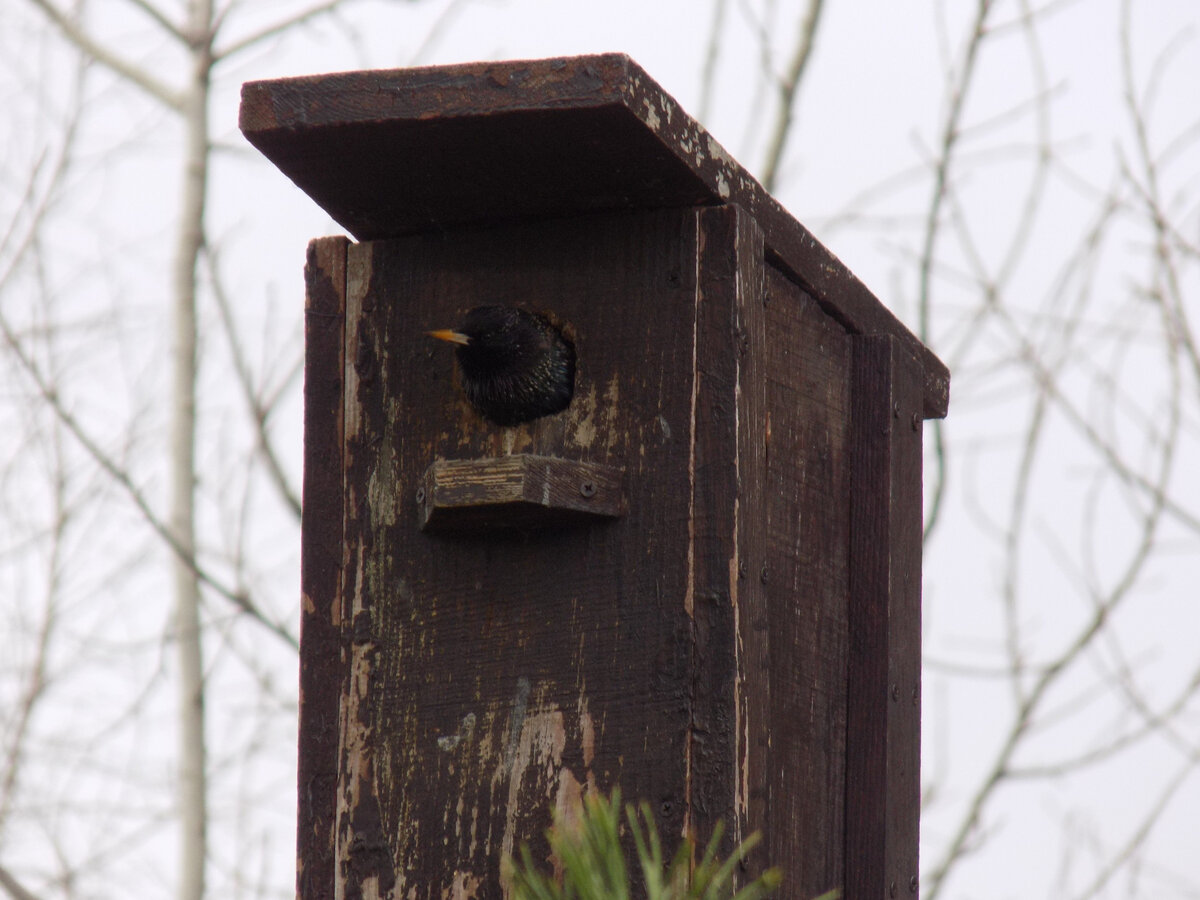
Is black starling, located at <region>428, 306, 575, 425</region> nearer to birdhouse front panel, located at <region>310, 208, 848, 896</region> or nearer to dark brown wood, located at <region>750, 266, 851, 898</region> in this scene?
birdhouse front panel, located at <region>310, 208, 848, 896</region>

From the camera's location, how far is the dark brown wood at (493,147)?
214 centimetres

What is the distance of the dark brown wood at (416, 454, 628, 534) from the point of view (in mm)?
2188

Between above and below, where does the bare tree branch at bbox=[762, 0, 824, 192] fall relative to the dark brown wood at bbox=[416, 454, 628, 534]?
above

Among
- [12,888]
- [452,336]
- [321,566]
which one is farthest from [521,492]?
[12,888]

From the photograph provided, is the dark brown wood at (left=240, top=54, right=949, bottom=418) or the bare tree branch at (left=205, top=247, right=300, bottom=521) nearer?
the dark brown wood at (left=240, top=54, right=949, bottom=418)

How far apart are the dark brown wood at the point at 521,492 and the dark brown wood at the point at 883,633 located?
1.79 feet

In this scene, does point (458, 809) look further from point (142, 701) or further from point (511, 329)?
point (142, 701)

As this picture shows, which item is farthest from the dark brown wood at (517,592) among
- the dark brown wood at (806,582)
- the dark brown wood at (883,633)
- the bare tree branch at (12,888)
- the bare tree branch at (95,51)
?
the bare tree branch at (95,51)

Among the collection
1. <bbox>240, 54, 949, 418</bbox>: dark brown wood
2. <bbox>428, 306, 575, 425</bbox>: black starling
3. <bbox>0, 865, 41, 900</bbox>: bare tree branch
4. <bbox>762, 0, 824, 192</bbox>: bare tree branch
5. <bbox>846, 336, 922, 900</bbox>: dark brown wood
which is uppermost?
<bbox>762, 0, 824, 192</bbox>: bare tree branch

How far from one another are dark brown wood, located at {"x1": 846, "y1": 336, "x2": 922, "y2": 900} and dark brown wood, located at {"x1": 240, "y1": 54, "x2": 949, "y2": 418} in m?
0.29

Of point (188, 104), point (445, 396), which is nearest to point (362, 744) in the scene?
point (445, 396)

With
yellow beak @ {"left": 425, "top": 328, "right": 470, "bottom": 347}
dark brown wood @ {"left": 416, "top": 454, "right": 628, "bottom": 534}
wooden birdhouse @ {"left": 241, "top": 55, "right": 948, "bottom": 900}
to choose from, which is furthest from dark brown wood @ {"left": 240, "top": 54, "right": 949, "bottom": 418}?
dark brown wood @ {"left": 416, "top": 454, "right": 628, "bottom": 534}

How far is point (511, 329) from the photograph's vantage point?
2330mm

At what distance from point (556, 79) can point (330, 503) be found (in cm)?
73
